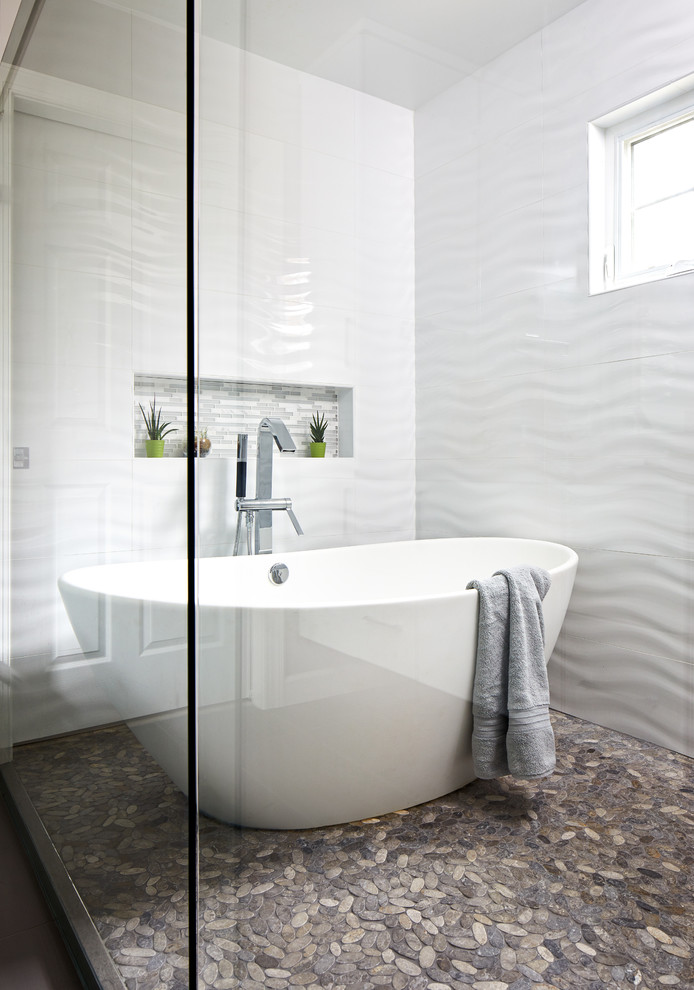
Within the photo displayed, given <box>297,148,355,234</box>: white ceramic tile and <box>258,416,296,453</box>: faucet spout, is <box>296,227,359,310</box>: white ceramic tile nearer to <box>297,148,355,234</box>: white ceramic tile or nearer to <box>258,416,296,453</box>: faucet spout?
<box>297,148,355,234</box>: white ceramic tile

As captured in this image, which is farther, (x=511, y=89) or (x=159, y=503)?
(x=159, y=503)

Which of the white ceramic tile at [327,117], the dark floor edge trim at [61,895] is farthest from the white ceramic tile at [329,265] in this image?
the dark floor edge trim at [61,895]

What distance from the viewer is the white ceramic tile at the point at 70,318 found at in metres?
1.09

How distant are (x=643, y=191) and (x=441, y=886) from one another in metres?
0.94

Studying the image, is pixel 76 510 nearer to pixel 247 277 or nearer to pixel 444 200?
A: pixel 247 277

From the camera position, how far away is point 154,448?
0.92 meters

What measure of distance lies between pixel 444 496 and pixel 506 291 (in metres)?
0.27

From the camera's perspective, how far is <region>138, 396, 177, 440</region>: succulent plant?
0.89 metres

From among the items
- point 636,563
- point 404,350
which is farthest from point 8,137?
point 636,563

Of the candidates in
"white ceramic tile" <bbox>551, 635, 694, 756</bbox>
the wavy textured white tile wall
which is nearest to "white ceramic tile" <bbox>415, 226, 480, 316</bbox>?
the wavy textured white tile wall

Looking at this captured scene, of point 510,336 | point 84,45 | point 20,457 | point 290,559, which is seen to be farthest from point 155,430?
point 20,457

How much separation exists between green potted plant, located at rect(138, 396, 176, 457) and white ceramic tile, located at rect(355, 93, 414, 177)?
43 centimetres

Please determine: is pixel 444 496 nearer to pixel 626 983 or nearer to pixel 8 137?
pixel 626 983

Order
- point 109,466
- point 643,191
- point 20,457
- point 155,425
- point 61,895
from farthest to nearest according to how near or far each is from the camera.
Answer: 1. point 20,457
2. point 61,895
3. point 109,466
4. point 155,425
5. point 643,191
